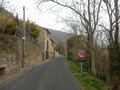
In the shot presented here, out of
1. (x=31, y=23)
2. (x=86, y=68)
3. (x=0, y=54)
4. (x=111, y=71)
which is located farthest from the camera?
(x=31, y=23)

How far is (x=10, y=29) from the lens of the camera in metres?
18.1

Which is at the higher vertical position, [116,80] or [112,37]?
[112,37]

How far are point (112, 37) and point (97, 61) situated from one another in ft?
24.8

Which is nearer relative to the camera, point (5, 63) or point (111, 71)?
point (111, 71)

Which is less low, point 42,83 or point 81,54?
point 81,54

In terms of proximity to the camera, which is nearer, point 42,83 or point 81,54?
point 42,83

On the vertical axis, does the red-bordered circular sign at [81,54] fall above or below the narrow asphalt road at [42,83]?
above

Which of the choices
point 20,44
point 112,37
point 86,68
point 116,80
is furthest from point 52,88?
point 20,44

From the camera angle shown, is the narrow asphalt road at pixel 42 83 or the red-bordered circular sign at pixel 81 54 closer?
the narrow asphalt road at pixel 42 83

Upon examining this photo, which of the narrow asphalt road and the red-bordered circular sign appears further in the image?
the red-bordered circular sign

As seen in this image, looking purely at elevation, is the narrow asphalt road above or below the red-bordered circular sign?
below

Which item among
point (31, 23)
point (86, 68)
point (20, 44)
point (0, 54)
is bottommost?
point (86, 68)

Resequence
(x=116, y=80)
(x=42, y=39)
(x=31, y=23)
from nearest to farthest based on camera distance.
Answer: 1. (x=116, y=80)
2. (x=31, y=23)
3. (x=42, y=39)

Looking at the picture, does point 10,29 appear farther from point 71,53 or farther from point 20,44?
point 71,53
